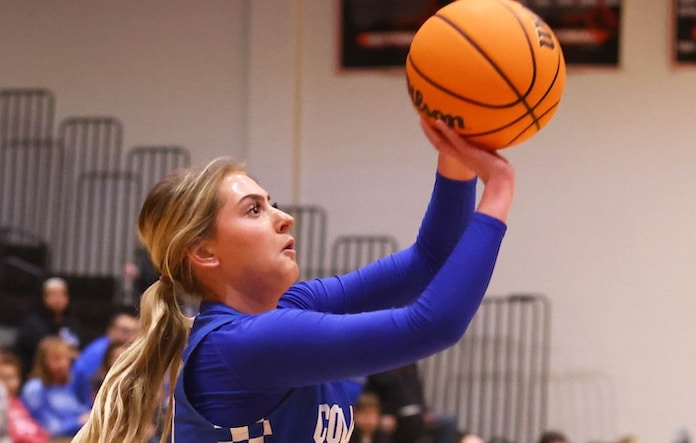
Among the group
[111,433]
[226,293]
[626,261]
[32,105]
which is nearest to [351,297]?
[226,293]

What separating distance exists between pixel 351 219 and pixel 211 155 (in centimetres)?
127

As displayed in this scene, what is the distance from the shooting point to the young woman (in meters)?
1.76

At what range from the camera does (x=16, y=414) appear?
6.47 metres

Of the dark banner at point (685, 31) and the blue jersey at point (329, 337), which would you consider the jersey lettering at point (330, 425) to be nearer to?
the blue jersey at point (329, 337)

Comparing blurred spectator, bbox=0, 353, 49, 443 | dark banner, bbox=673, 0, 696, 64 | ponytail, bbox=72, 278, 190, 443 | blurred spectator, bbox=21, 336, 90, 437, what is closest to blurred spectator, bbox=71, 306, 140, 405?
blurred spectator, bbox=21, 336, 90, 437

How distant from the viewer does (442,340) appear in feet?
5.67

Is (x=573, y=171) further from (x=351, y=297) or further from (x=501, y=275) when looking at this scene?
(x=351, y=297)

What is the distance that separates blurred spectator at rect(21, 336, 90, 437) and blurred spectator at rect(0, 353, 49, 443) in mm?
68

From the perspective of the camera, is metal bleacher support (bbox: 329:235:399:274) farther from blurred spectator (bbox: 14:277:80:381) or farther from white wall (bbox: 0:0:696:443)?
blurred spectator (bbox: 14:277:80:381)

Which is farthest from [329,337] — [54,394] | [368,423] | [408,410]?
[408,410]

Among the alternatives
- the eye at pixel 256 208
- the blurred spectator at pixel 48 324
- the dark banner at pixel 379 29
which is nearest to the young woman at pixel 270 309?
the eye at pixel 256 208

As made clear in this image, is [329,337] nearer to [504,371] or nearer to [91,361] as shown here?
[91,361]

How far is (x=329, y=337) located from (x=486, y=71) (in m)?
0.51

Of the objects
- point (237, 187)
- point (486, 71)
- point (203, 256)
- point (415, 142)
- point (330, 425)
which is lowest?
point (330, 425)
